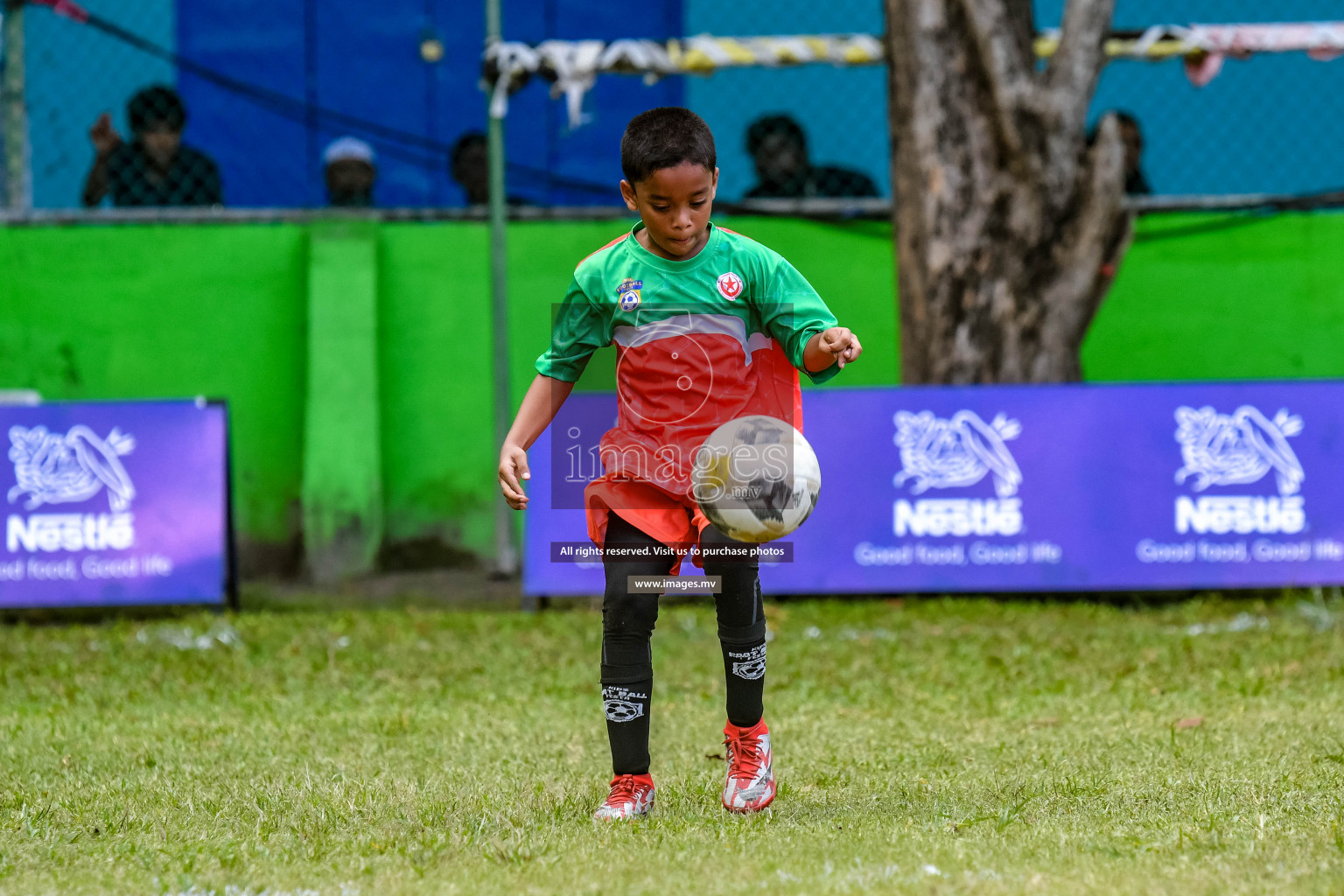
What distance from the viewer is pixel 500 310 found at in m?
8.64

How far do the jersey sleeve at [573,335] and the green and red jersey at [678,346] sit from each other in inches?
0.5

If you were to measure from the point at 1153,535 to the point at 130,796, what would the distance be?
5351 mm

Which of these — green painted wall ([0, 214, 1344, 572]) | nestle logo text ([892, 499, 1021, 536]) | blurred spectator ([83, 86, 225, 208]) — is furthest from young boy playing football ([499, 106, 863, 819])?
blurred spectator ([83, 86, 225, 208])

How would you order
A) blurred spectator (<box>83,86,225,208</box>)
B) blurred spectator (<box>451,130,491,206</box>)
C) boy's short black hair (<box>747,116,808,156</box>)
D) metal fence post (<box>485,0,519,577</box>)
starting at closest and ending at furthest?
1. metal fence post (<box>485,0,519,577</box>)
2. blurred spectator (<box>83,86,225,208</box>)
3. boy's short black hair (<box>747,116,808,156</box>)
4. blurred spectator (<box>451,130,491,206</box>)

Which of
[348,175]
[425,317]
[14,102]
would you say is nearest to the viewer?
[14,102]

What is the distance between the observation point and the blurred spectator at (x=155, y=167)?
909cm

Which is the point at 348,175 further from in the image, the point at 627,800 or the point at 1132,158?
the point at 627,800

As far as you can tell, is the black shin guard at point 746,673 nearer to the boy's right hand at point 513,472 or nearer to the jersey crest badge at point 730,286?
the boy's right hand at point 513,472

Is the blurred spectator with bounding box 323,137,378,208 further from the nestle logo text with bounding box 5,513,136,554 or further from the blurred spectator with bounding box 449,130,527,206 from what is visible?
the nestle logo text with bounding box 5,513,136,554

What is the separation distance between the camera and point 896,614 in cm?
746

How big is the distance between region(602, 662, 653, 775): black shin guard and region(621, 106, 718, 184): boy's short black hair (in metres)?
1.15

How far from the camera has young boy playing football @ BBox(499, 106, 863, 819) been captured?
11.7ft

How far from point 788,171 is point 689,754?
5504 millimetres

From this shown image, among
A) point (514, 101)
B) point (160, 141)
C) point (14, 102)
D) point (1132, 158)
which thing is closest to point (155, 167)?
point (160, 141)
